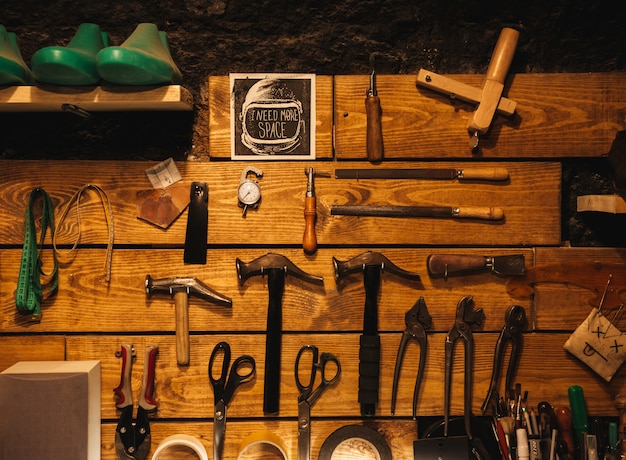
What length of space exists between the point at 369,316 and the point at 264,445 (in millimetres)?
616

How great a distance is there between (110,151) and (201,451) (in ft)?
3.77

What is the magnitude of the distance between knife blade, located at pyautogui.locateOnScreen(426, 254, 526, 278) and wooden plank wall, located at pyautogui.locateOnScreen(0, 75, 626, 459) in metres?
0.04

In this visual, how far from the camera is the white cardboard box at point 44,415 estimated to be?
202 cm

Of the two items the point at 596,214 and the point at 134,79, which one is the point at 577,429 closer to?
the point at 596,214

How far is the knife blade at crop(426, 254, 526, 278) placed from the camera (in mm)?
2168

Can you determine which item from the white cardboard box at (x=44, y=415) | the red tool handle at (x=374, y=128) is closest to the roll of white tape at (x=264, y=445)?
the white cardboard box at (x=44, y=415)

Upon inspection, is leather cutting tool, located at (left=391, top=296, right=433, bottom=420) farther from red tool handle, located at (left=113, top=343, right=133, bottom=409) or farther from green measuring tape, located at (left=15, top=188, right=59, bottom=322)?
green measuring tape, located at (left=15, top=188, right=59, bottom=322)

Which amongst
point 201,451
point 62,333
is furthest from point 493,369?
point 62,333

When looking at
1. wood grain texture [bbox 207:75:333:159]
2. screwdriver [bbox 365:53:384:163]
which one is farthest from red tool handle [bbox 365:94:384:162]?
wood grain texture [bbox 207:75:333:159]

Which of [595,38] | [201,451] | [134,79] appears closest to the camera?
[134,79]

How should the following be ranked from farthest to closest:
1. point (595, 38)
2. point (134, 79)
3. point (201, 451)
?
point (595, 38)
point (201, 451)
point (134, 79)

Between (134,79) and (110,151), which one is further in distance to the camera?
(110,151)

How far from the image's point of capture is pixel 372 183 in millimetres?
2217

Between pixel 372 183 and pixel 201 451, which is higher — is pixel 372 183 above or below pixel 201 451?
above
